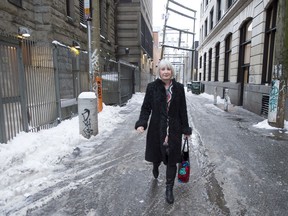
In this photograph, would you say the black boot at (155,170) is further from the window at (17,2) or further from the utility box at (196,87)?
the utility box at (196,87)

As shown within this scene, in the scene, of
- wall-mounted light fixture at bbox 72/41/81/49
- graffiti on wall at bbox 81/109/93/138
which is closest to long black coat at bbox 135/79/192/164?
graffiti on wall at bbox 81/109/93/138

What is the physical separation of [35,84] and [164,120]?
4387 mm

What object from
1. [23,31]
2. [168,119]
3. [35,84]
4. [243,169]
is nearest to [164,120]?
[168,119]

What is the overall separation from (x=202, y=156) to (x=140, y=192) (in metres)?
2.05

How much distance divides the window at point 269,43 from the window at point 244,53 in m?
2.47

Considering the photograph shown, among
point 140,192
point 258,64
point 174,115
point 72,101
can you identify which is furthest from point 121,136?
point 258,64

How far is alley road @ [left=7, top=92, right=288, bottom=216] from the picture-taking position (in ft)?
9.75

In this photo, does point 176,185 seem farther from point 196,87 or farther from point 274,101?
point 196,87

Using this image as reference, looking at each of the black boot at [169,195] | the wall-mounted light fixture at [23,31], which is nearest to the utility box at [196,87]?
the wall-mounted light fixture at [23,31]

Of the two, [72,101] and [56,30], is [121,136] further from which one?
[56,30]

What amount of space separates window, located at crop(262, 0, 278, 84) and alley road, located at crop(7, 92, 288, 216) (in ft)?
18.5

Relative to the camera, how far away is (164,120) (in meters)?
3.16

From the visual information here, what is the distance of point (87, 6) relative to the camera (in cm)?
734

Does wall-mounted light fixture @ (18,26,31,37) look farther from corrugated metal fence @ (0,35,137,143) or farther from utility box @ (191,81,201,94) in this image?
utility box @ (191,81,201,94)
